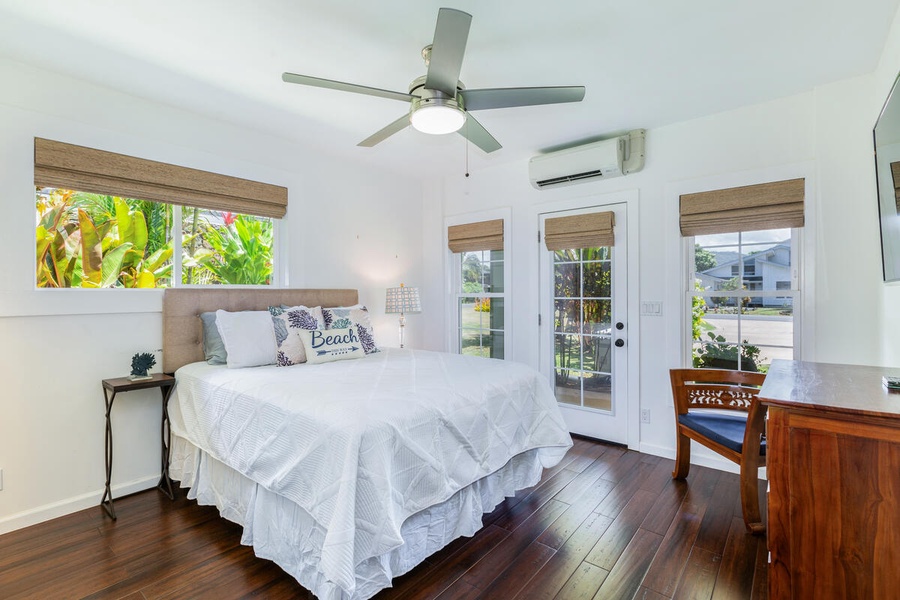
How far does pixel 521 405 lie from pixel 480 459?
47cm

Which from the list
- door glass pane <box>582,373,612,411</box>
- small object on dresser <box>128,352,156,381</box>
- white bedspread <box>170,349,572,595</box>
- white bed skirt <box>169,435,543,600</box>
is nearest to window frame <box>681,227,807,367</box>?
door glass pane <box>582,373,612,411</box>

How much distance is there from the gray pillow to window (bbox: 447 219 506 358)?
242 cm

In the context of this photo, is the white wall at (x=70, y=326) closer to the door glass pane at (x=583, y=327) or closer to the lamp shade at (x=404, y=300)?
the lamp shade at (x=404, y=300)

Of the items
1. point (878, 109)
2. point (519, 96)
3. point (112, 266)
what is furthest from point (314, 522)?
point (878, 109)

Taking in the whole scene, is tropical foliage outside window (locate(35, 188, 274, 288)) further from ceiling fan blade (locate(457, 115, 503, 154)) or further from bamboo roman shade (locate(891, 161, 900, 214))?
bamboo roman shade (locate(891, 161, 900, 214))

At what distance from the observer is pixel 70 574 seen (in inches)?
75.1

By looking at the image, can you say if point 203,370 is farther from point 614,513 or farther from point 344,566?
point 614,513

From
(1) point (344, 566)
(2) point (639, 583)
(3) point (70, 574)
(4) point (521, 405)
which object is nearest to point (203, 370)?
(3) point (70, 574)

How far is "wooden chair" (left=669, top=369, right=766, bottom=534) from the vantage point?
86.8 inches

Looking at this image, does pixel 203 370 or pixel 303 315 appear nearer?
pixel 203 370

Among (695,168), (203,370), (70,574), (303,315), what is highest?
(695,168)

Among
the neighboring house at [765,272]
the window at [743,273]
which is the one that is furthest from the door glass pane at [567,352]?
the neighboring house at [765,272]

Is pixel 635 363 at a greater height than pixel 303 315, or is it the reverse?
pixel 303 315

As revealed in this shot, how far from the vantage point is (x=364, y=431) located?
1.56m
